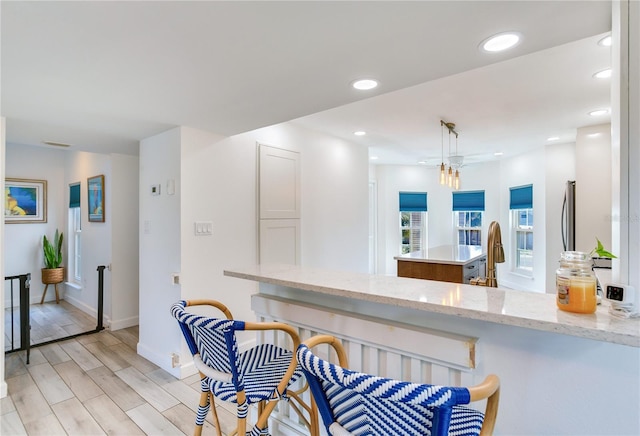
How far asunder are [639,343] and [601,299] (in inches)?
13.4

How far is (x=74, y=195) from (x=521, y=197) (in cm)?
753

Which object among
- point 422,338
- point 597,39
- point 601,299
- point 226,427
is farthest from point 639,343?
point 226,427

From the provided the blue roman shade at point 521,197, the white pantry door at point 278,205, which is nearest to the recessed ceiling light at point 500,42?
the white pantry door at point 278,205

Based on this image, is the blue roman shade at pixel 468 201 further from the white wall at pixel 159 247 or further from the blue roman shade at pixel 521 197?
the white wall at pixel 159 247

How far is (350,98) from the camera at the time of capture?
2141 millimetres

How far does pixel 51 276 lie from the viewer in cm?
494

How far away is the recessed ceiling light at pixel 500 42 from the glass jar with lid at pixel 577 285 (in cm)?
95

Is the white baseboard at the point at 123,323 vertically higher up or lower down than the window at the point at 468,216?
lower down

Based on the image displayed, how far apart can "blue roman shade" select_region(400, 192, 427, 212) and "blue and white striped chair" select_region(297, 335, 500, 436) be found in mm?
6684

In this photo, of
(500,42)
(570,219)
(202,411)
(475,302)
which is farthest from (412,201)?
(202,411)

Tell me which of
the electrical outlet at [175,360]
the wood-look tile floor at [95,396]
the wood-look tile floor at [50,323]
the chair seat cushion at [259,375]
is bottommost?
the wood-look tile floor at [95,396]

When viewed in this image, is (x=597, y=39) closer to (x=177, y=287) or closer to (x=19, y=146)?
(x=177, y=287)

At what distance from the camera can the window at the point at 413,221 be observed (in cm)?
746

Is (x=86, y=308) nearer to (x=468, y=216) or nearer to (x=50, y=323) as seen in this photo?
(x=50, y=323)
